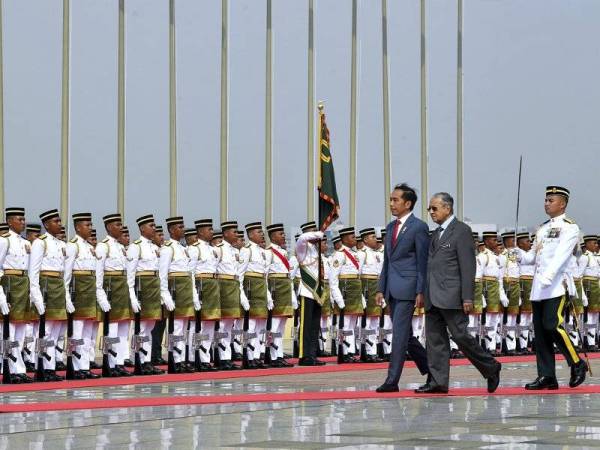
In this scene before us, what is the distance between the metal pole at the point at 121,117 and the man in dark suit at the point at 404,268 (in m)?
9.90

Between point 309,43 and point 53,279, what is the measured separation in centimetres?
1226

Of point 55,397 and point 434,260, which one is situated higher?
point 434,260

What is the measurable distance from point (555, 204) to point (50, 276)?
5.10 m

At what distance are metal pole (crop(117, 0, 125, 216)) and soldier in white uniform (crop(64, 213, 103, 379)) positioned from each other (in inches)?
258

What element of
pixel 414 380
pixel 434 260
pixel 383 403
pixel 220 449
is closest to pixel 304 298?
pixel 414 380

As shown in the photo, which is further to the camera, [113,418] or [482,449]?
[113,418]

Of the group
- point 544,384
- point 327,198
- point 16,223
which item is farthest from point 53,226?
point 544,384

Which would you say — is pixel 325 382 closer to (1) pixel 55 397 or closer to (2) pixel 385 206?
(1) pixel 55 397

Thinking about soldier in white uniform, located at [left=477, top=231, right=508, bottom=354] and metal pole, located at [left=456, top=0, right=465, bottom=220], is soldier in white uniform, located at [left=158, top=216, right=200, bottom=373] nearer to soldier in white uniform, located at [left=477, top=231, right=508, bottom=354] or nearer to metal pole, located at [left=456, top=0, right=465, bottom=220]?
soldier in white uniform, located at [left=477, top=231, right=508, bottom=354]

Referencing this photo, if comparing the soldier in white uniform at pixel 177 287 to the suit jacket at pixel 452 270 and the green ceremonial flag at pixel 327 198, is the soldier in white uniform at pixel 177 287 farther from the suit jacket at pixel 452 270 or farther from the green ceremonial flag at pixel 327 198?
the suit jacket at pixel 452 270

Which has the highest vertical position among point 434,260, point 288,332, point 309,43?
point 309,43

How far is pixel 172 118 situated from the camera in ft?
75.7

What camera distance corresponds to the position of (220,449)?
25.8 ft

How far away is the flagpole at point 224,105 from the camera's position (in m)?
23.6
